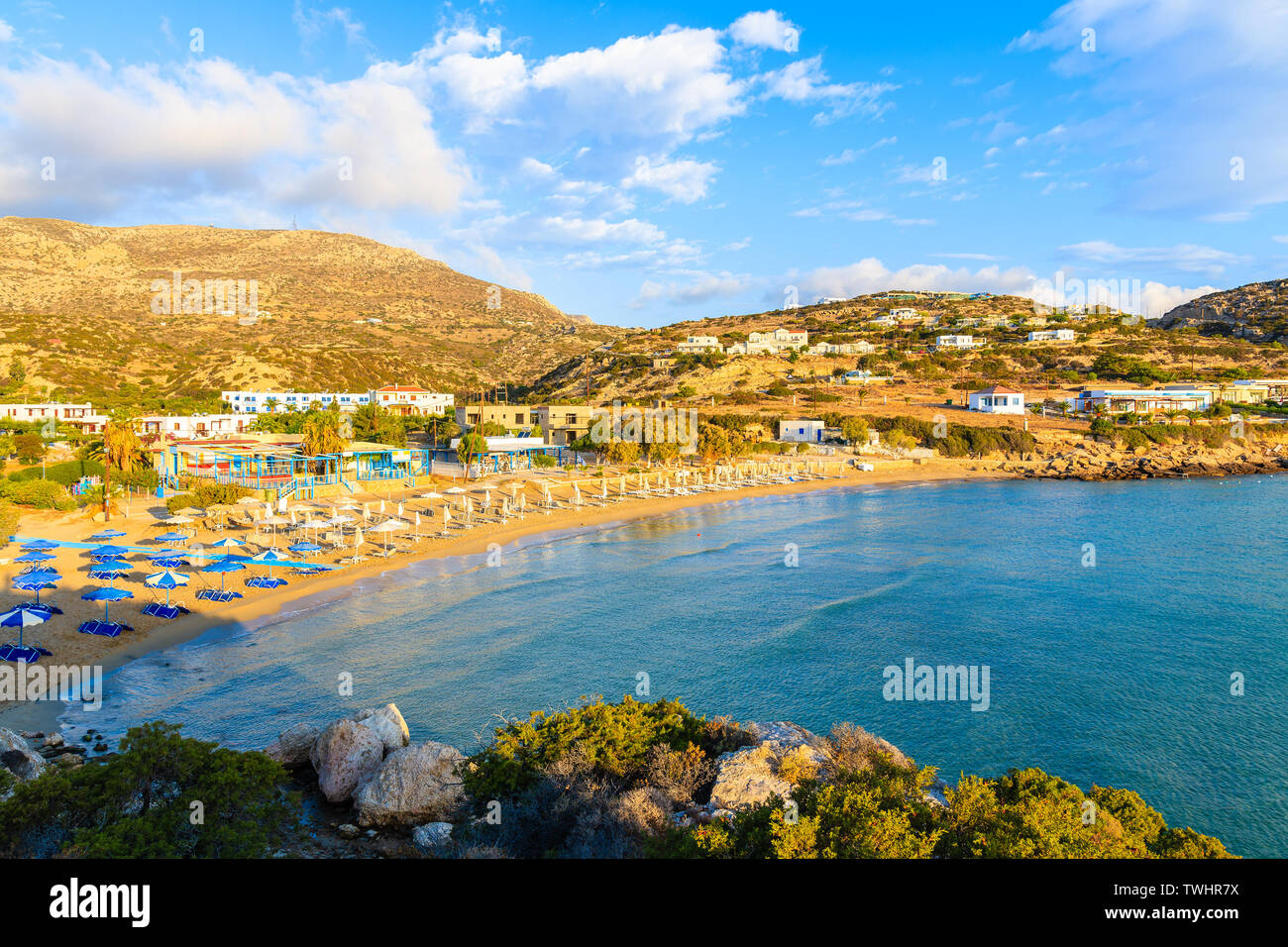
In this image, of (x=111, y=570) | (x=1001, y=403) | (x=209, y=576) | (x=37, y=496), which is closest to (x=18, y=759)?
(x=111, y=570)

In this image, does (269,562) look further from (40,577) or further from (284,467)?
(284,467)

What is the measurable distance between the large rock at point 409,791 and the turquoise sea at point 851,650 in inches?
114

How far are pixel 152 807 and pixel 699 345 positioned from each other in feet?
361

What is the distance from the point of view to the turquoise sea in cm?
1552

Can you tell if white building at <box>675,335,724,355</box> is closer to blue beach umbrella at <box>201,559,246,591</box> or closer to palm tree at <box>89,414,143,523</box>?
palm tree at <box>89,414,143,523</box>

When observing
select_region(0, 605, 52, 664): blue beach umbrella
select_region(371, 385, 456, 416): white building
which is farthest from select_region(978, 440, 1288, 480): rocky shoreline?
select_region(0, 605, 52, 664): blue beach umbrella

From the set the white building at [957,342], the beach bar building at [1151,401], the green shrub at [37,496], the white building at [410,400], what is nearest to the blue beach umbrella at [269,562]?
the green shrub at [37,496]

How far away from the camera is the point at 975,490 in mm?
55906

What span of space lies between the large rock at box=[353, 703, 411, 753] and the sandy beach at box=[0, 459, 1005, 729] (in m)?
7.70

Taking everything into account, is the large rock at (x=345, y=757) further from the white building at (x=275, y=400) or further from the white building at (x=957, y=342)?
the white building at (x=957, y=342)
